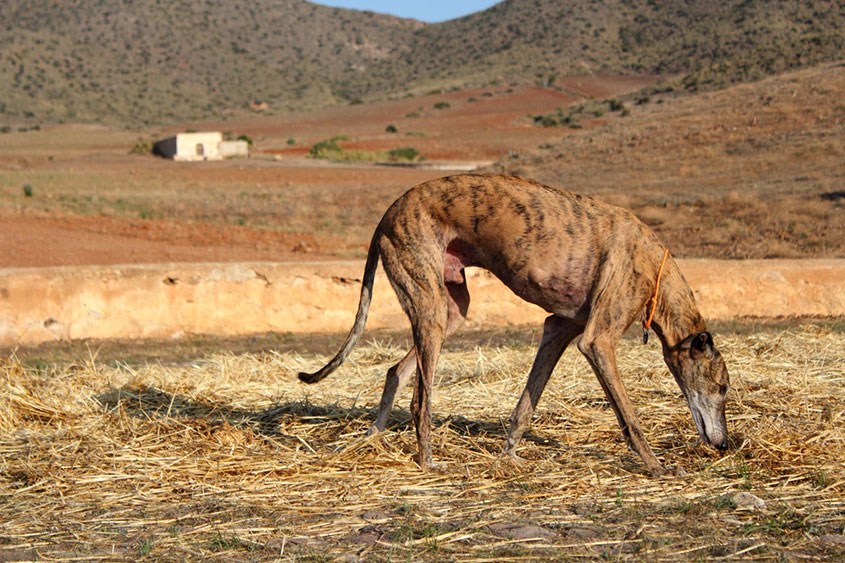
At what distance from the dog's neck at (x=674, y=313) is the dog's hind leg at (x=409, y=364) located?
3.65 feet

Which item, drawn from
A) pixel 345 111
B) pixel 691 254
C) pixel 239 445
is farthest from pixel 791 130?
pixel 345 111

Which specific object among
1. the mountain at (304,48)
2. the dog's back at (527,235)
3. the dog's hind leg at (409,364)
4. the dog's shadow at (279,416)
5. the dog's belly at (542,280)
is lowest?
the dog's shadow at (279,416)

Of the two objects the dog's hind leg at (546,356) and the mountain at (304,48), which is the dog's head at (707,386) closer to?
the dog's hind leg at (546,356)

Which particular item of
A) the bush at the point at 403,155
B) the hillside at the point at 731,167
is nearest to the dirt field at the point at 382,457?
the hillside at the point at 731,167

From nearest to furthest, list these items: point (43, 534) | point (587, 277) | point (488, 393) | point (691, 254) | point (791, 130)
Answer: point (43, 534), point (587, 277), point (488, 393), point (691, 254), point (791, 130)

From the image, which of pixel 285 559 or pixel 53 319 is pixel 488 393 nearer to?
pixel 285 559

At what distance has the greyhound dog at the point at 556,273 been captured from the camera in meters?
4.93

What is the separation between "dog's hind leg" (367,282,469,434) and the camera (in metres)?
5.43

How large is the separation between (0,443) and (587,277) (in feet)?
11.9

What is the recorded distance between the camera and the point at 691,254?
50.9 feet

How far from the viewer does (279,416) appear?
238 inches

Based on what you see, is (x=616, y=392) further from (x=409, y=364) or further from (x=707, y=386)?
(x=409, y=364)

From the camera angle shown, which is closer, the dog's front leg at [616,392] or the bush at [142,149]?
the dog's front leg at [616,392]

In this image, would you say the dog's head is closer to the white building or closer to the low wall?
the low wall
